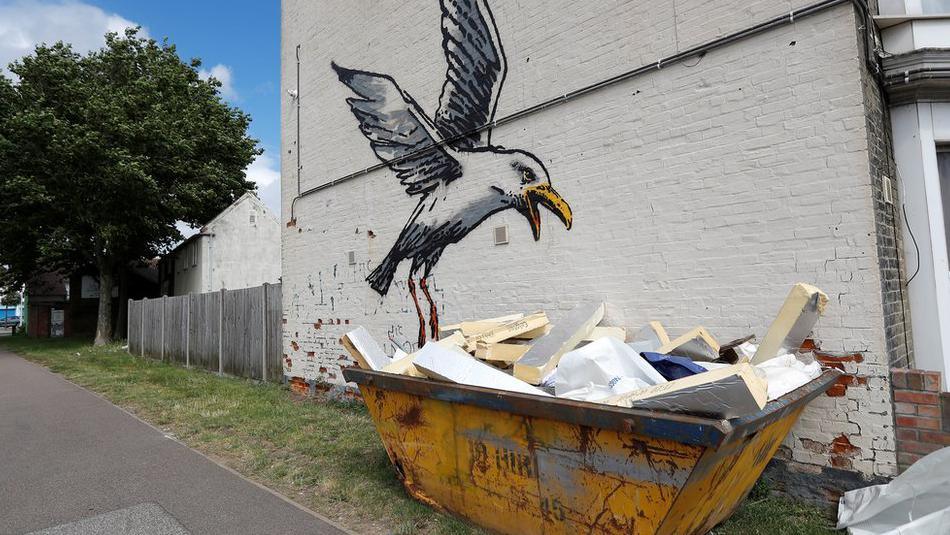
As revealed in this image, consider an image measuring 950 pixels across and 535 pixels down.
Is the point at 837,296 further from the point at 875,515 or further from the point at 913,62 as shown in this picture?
the point at 913,62

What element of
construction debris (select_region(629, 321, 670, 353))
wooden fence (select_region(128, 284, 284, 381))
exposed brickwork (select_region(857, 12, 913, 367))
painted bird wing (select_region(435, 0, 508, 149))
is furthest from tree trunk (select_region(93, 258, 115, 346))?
exposed brickwork (select_region(857, 12, 913, 367))

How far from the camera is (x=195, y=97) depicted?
24.8 m

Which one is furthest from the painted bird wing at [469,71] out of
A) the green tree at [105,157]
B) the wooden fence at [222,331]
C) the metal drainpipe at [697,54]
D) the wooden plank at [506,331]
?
the green tree at [105,157]

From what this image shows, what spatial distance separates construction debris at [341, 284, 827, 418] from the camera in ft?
8.19

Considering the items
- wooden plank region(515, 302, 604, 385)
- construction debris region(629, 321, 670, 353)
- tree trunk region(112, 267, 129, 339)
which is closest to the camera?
wooden plank region(515, 302, 604, 385)

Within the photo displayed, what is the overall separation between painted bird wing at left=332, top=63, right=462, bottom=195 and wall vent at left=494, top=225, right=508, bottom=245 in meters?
0.99

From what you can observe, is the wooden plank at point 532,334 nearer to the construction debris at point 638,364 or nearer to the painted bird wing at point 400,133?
the construction debris at point 638,364

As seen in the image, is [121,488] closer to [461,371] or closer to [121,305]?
[461,371]

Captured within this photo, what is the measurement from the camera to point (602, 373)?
10.2 ft

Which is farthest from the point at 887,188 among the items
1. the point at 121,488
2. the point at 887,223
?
the point at 121,488

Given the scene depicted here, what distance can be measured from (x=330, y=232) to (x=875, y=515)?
719 cm

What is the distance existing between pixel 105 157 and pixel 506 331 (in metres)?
19.6

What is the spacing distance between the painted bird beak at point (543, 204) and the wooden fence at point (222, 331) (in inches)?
229

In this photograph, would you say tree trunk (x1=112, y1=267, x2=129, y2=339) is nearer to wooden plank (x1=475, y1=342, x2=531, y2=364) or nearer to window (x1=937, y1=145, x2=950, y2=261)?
wooden plank (x1=475, y1=342, x2=531, y2=364)
